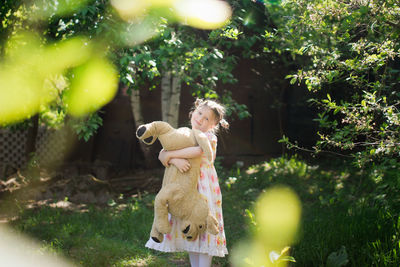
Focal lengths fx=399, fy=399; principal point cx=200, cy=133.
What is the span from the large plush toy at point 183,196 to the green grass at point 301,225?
1061mm

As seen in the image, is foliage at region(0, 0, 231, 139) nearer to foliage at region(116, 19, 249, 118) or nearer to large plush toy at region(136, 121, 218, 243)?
foliage at region(116, 19, 249, 118)

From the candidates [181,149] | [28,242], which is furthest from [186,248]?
[28,242]

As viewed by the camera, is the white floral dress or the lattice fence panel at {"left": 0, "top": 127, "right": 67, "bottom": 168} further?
the lattice fence panel at {"left": 0, "top": 127, "right": 67, "bottom": 168}

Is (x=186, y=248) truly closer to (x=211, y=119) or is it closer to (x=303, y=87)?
(x=211, y=119)

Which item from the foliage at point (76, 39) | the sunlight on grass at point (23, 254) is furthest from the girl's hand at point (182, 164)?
the foliage at point (76, 39)

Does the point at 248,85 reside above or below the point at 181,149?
above

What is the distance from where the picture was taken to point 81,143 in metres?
8.81

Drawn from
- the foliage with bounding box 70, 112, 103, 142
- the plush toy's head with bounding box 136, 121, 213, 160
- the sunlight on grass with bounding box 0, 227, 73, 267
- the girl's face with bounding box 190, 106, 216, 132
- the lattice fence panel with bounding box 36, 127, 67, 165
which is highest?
the lattice fence panel with bounding box 36, 127, 67, 165

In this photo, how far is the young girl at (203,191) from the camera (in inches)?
124

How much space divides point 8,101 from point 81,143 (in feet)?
9.24

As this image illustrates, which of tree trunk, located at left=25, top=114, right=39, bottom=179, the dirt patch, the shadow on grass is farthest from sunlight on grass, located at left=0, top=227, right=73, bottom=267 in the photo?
tree trunk, located at left=25, top=114, right=39, bottom=179

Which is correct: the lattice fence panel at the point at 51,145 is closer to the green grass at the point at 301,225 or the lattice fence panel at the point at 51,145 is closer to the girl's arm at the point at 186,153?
the green grass at the point at 301,225

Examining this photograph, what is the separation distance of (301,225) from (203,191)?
1.76m

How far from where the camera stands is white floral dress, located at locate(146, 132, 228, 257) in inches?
126
